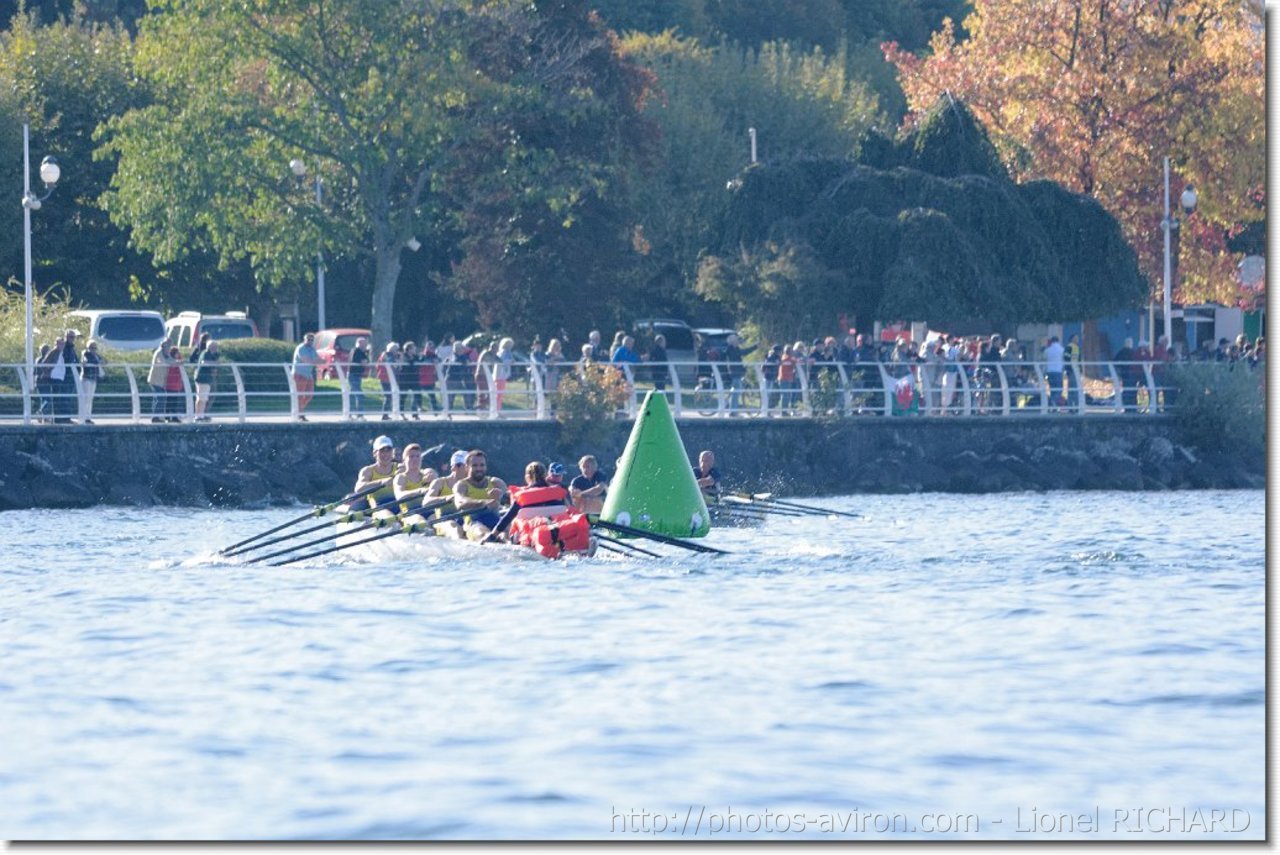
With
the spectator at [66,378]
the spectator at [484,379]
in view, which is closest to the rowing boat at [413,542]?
the spectator at [66,378]

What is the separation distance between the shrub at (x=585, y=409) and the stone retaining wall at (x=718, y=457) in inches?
9.8

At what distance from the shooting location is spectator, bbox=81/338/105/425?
115 feet

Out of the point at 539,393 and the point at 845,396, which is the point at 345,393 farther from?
the point at 845,396

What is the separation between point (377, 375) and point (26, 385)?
21.4 feet

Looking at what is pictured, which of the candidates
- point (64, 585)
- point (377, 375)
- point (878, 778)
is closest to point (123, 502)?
point (377, 375)

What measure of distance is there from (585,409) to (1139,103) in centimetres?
2045

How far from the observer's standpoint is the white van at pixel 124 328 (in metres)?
44.5

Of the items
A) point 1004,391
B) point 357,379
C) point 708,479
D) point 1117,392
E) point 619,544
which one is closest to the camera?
point 619,544

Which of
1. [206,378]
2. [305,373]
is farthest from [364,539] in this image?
[206,378]

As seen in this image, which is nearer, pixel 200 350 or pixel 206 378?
pixel 206 378

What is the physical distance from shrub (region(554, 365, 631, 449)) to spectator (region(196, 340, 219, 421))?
18.2 feet

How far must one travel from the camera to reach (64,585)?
23.4 m

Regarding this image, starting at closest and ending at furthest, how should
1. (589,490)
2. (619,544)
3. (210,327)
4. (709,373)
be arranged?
(619,544) < (589,490) < (709,373) < (210,327)

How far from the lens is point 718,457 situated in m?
38.3
